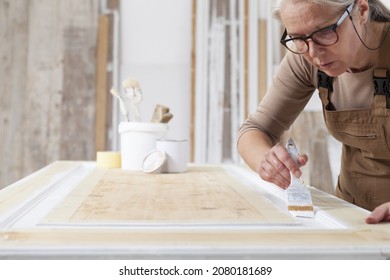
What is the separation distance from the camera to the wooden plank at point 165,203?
1007mm

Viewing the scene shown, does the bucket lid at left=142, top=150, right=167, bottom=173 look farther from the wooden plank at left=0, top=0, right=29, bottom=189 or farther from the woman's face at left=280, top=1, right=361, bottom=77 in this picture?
the wooden plank at left=0, top=0, right=29, bottom=189

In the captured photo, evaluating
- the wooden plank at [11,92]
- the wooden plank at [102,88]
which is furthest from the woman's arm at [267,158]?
the wooden plank at [11,92]

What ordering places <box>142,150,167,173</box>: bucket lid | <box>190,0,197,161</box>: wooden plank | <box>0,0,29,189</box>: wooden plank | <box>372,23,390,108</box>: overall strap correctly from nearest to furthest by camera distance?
<box>372,23,390,108</box>: overall strap → <box>142,150,167,173</box>: bucket lid → <box>0,0,29,189</box>: wooden plank → <box>190,0,197,161</box>: wooden plank

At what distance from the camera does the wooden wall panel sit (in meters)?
3.80

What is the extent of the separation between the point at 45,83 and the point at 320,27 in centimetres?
300

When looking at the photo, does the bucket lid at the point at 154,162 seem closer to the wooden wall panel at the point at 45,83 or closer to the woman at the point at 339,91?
the woman at the point at 339,91

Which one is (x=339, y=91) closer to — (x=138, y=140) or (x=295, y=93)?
(x=295, y=93)

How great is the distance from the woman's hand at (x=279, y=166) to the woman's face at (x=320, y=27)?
0.90 ft

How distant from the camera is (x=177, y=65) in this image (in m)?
3.99

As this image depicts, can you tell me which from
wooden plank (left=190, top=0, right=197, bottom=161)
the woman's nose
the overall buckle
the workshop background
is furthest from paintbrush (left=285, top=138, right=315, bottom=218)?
wooden plank (left=190, top=0, right=197, bottom=161)

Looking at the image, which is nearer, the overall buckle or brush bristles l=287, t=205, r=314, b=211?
brush bristles l=287, t=205, r=314, b=211

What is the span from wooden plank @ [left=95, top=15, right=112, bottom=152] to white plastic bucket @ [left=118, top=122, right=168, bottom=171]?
6.34 ft

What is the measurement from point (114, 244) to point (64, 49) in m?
3.33

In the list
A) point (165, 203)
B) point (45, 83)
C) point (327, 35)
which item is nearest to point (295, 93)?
point (327, 35)
